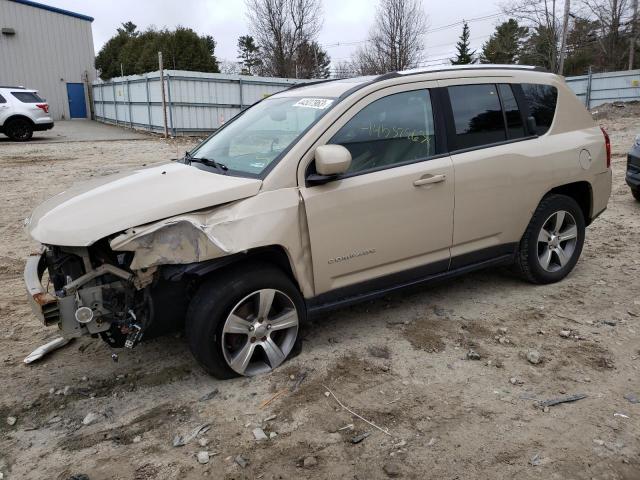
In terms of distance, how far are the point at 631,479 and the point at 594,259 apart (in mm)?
3469

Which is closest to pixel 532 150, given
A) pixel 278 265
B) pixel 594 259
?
pixel 594 259

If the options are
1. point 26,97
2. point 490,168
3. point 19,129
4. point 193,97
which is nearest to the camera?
point 490,168

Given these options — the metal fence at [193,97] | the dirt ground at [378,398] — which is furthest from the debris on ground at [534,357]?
the metal fence at [193,97]

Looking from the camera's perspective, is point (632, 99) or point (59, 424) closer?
point (59, 424)

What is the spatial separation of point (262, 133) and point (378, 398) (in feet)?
6.62

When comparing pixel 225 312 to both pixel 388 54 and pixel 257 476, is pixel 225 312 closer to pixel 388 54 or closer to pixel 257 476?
pixel 257 476

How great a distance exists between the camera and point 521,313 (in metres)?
4.33

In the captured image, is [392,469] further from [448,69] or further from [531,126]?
[531,126]

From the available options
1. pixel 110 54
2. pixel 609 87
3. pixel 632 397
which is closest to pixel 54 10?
pixel 110 54

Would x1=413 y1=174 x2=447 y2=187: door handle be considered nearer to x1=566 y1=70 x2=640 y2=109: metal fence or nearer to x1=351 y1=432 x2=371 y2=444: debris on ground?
x1=351 y1=432 x2=371 y2=444: debris on ground

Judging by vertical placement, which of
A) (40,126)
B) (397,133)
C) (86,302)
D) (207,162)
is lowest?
(86,302)

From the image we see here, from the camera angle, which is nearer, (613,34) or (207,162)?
(207,162)

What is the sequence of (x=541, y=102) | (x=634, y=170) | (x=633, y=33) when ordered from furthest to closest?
(x=633, y=33) → (x=634, y=170) → (x=541, y=102)

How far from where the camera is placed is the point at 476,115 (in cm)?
422
